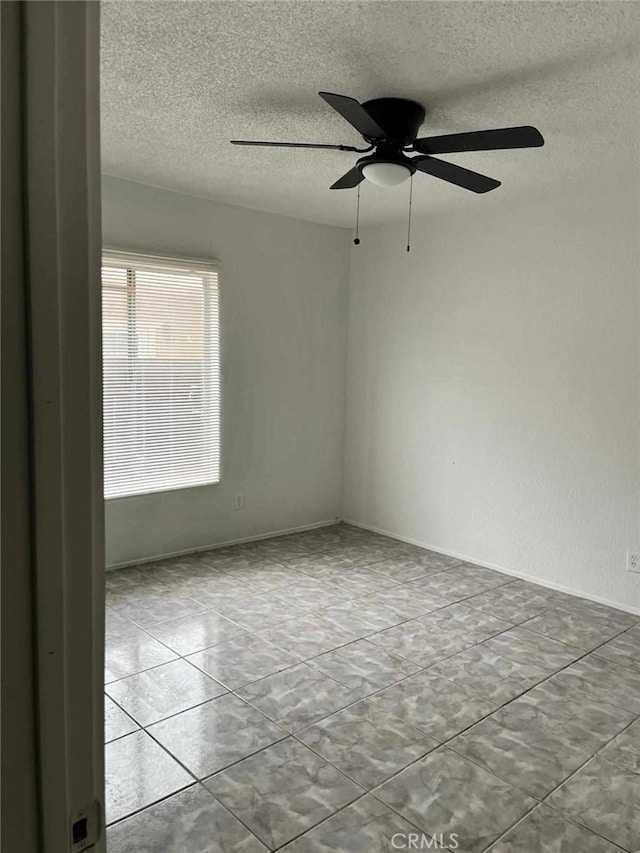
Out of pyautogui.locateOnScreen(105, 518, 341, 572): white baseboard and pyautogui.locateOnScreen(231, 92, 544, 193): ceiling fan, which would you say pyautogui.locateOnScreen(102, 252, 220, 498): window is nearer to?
pyautogui.locateOnScreen(105, 518, 341, 572): white baseboard

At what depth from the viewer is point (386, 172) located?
2.73 metres

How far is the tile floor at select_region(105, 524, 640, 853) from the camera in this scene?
1.96 meters

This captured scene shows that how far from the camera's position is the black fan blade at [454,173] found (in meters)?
2.79

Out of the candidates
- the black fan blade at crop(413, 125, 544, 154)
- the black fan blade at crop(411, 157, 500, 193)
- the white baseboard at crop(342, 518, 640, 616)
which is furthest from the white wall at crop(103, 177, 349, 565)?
the black fan blade at crop(413, 125, 544, 154)

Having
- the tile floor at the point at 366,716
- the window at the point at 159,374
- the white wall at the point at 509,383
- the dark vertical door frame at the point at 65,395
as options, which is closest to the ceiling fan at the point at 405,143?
the white wall at the point at 509,383

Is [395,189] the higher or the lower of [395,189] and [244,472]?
the higher

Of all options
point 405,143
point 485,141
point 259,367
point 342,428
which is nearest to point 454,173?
point 405,143

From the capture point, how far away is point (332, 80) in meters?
2.46

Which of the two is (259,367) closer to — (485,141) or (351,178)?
(351,178)

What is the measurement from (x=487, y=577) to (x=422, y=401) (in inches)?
54.3

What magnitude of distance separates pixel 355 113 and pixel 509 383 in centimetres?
239

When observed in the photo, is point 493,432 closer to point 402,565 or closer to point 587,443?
point 587,443

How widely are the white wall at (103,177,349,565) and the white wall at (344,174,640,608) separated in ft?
0.83

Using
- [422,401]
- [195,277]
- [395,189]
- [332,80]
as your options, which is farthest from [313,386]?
[332,80]
